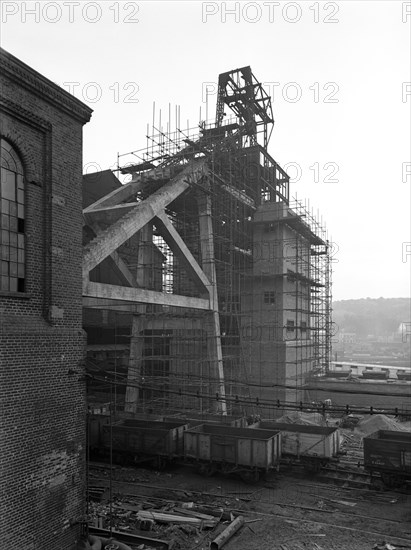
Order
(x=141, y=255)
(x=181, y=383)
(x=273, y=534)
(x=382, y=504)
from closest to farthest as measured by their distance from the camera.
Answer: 1. (x=273, y=534)
2. (x=382, y=504)
3. (x=141, y=255)
4. (x=181, y=383)

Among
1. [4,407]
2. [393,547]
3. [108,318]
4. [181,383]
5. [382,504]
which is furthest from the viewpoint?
[108,318]

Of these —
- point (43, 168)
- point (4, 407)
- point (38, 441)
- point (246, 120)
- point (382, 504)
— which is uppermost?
point (246, 120)

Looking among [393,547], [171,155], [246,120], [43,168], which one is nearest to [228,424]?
[393,547]

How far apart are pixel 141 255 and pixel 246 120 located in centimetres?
1668

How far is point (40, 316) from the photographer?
39.9 feet

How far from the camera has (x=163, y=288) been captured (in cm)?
3288

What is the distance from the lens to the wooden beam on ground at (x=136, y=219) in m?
18.2

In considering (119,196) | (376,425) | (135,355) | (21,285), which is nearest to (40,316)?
(21,285)

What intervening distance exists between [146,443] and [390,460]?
30.1ft

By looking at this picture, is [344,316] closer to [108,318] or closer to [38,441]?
[108,318]

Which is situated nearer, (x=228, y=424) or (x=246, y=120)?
(x=228, y=424)

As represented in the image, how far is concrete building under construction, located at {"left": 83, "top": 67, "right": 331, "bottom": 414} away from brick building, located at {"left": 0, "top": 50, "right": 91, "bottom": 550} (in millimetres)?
10169

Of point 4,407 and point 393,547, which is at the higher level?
point 4,407

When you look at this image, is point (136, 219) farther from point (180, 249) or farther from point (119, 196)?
point (119, 196)
